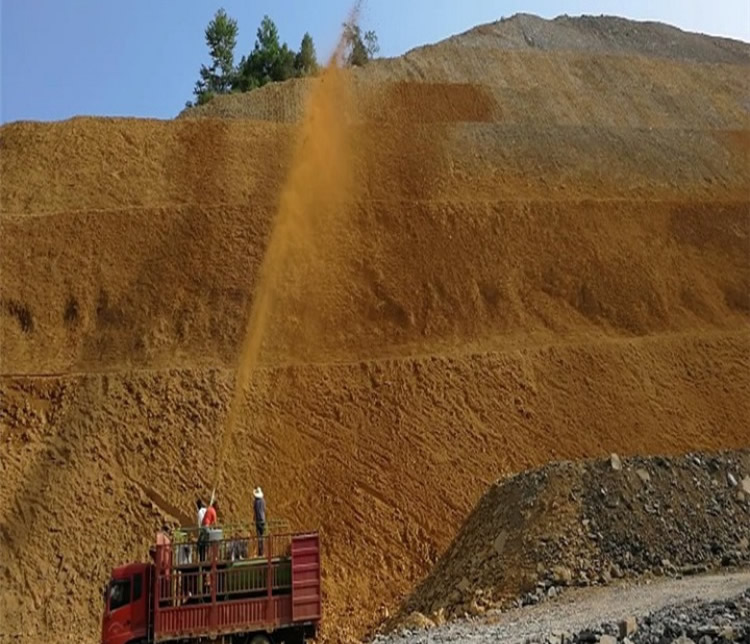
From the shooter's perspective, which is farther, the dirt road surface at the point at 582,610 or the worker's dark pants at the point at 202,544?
the worker's dark pants at the point at 202,544

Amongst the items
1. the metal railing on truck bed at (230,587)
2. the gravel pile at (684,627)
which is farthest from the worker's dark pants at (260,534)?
the gravel pile at (684,627)

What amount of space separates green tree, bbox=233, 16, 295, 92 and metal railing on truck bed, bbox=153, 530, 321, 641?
1296 inches

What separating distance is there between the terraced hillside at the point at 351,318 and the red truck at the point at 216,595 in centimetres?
299

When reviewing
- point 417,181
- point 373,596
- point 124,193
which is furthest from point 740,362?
point 124,193

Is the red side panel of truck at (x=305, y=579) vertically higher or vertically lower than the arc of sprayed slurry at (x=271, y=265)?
lower

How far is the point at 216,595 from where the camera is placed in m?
14.3

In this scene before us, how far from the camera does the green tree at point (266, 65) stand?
4422 centimetres

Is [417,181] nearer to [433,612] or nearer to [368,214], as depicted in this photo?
[368,214]

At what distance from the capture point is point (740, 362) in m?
25.9

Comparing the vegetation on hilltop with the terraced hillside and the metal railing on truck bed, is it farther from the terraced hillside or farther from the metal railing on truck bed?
the metal railing on truck bed

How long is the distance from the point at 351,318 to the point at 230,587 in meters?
11.7

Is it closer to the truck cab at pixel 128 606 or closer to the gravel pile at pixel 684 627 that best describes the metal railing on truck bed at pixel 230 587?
the truck cab at pixel 128 606

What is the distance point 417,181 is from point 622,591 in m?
18.1

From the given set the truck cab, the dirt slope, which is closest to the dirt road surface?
the truck cab
